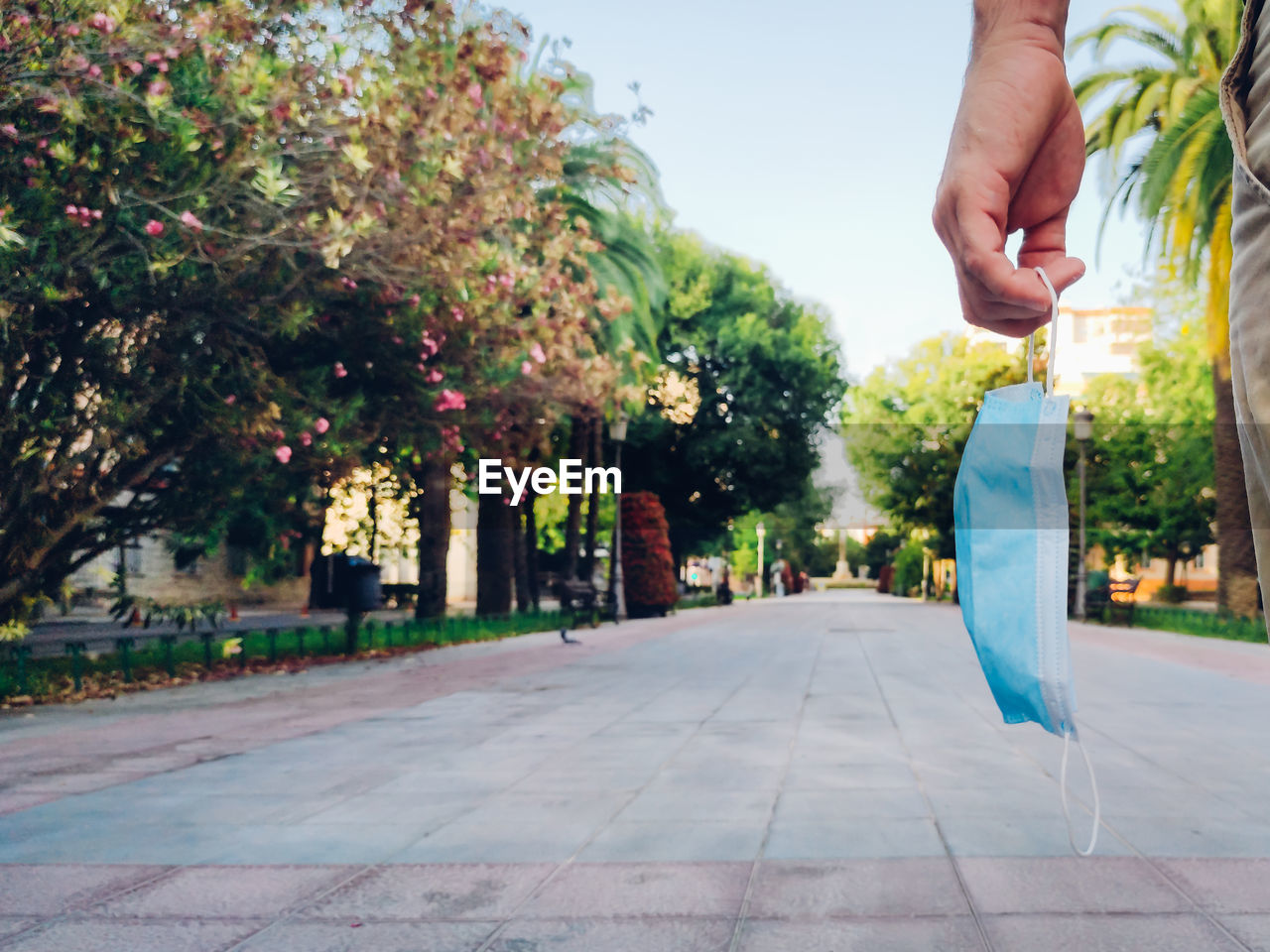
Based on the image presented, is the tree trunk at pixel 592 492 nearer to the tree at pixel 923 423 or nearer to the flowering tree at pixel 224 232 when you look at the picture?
the tree at pixel 923 423

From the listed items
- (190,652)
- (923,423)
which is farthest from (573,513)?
(923,423)

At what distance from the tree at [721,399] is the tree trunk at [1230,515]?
55.1 ft

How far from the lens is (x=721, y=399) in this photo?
37.9m

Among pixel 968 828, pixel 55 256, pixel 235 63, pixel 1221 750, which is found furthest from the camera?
pixel 235 63

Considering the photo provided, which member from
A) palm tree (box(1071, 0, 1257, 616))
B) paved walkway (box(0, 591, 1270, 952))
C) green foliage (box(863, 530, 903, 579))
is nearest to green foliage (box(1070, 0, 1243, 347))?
palm tree (box(1071, 0, 1257, 616))

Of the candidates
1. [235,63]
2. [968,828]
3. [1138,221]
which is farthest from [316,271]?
[1138,221]

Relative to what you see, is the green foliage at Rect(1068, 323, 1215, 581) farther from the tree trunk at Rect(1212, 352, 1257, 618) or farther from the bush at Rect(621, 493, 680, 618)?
the bush at Rect(621, 493, 680, 618)

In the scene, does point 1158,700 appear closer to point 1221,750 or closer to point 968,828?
point 1221,750

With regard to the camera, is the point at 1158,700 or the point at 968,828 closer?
the point at 968,828

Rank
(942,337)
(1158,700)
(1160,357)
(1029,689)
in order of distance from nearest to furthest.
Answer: (1029,689) < (1158,700) < (1160,357) < (942,337)

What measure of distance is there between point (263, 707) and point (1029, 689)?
8812 mm

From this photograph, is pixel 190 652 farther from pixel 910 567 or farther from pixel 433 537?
pixel 910 567

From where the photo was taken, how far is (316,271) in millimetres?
10797

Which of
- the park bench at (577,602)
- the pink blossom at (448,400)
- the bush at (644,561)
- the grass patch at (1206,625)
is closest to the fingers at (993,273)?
the pink blossom at (448,400)
